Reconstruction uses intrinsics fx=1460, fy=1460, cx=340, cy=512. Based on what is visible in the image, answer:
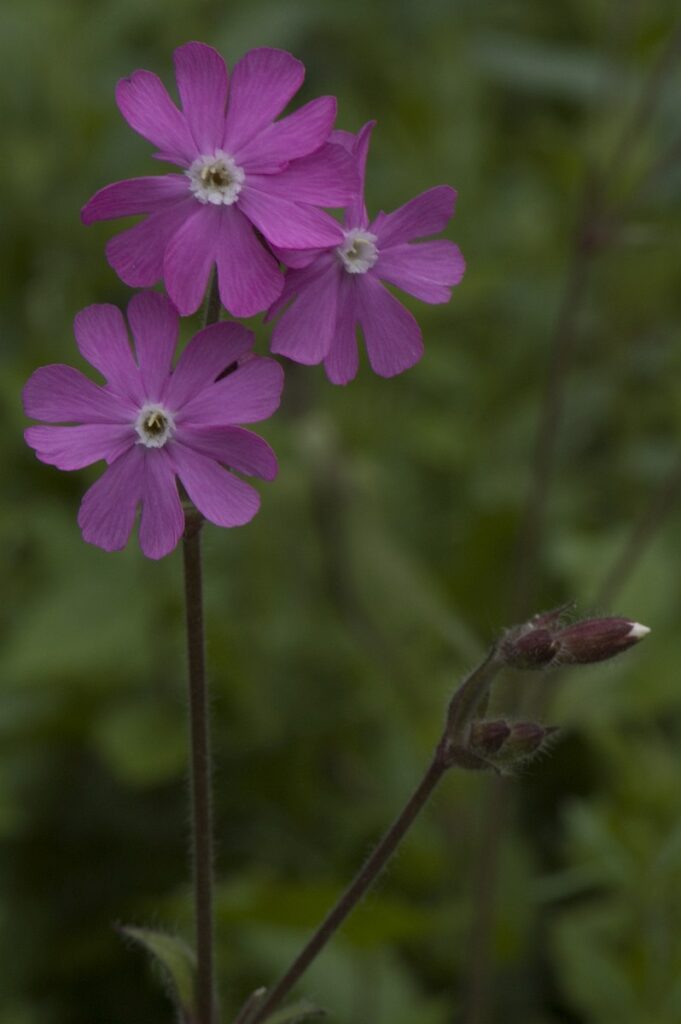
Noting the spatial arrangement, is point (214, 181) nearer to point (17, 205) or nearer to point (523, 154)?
point (17, 205)

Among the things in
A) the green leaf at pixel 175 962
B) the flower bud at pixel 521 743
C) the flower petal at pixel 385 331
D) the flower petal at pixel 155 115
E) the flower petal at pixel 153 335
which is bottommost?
the green leaf at pixel 175 962

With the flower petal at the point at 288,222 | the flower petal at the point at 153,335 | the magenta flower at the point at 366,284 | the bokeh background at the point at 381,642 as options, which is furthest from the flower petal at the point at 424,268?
the bokeh background at the point at 381,642

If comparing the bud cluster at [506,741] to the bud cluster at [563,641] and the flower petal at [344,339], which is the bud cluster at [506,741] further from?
the flower petal at [344,339]

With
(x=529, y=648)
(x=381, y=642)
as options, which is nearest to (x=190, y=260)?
(x=529, y=648)

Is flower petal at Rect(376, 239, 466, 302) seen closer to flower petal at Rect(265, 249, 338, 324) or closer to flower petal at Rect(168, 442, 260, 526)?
flower petal at Rect(265, 249, 338, 324)

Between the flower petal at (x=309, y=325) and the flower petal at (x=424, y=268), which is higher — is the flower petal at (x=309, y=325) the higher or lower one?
the lower one

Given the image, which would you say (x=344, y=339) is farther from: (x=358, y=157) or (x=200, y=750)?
(x=200, y=750)

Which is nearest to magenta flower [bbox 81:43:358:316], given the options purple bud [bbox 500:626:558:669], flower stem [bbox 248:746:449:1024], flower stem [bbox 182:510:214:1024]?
flower stem [bbox 182:510:214:1024]
